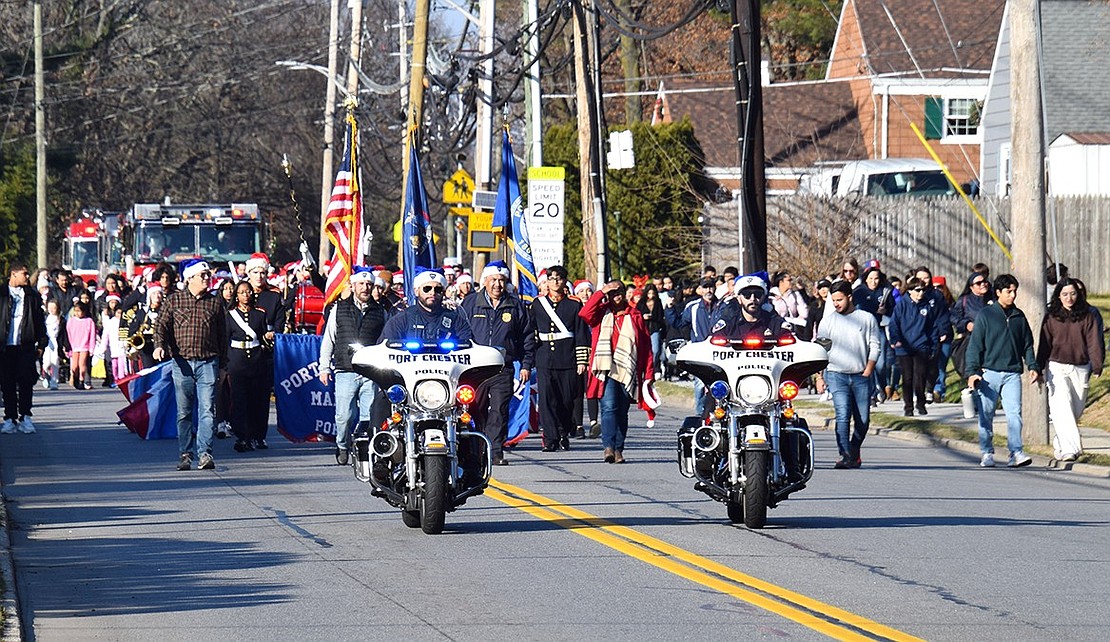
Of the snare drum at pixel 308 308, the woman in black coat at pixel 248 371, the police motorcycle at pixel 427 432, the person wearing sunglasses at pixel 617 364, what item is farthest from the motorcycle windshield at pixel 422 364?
the snare drum at pixel 308 308

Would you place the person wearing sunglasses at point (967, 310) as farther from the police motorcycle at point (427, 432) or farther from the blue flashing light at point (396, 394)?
the blue flashing light at point (396, 394)

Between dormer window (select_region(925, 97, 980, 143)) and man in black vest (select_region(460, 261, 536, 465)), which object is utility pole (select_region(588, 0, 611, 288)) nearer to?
man in black vest (select_region(460, 261, 536, 465))

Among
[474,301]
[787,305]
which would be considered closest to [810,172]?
[787,305]

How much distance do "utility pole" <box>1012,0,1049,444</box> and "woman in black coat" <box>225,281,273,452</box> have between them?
7.96 meters

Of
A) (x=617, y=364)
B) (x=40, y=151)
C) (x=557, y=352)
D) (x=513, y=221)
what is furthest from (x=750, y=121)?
(x=40, y=151)

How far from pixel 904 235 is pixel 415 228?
1439 cm

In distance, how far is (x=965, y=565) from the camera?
1095cm

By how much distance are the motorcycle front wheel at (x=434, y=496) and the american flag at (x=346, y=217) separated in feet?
38.1

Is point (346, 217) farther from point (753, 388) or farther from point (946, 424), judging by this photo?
point (753, 388)

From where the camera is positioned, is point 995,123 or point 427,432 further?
point 995,123

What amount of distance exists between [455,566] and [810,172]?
29.6 metres

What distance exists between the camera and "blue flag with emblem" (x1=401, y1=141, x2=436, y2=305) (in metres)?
25.9

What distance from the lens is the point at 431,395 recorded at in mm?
12070

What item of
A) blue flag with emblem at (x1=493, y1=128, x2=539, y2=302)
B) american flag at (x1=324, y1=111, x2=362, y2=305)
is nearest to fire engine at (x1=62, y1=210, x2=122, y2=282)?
american flag at (x1=324, y1=111, x2=362, y2=305)
